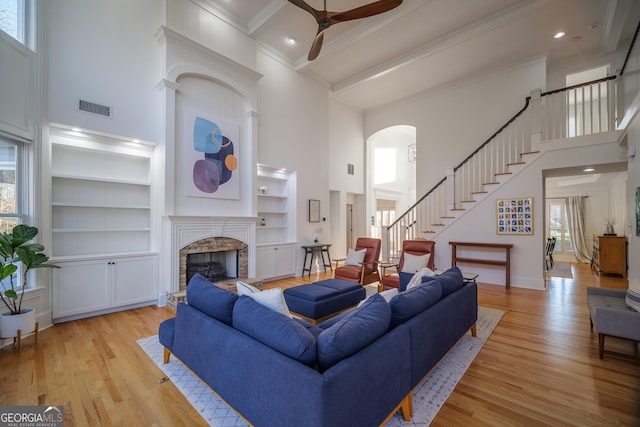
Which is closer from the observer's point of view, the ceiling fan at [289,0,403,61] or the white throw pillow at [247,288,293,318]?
the white throw pillow at [247,288,293,318]

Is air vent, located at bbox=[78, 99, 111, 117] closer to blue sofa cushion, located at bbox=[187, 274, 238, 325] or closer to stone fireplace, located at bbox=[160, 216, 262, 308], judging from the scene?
stone fireplace, located at bbox=[160, 216, 262, 308]

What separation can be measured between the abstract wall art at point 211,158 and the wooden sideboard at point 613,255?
8449 mm

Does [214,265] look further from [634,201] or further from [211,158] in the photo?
[634,201]

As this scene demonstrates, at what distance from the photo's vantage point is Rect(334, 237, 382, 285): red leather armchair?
495 centimetres

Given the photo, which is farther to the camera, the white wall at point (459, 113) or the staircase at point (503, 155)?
the white wall at point (459, 113)

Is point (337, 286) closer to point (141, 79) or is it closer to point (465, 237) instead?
point (465, 237)

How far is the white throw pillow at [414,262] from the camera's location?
488 centimetres

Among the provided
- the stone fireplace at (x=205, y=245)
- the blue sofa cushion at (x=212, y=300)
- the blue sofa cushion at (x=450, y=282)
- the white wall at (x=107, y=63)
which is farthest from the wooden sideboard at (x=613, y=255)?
the white wall at (x=107, y=63)

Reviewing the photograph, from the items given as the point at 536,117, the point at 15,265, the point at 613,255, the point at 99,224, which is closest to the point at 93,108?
the point at 99,224

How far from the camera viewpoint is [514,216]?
5.52 meters

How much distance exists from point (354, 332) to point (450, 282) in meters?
1.64

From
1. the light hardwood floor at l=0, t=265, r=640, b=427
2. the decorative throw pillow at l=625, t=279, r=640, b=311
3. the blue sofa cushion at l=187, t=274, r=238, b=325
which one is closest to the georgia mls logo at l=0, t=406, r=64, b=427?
the light hardwood floor at l=0, t=265, r=640, b=427

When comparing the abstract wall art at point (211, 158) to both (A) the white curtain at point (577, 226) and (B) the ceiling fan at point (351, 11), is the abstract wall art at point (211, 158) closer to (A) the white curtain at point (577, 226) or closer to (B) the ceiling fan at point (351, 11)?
(B) the ceiling fan at point (351, 11)

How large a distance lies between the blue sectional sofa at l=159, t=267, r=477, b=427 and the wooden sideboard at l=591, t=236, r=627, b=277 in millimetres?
6909
